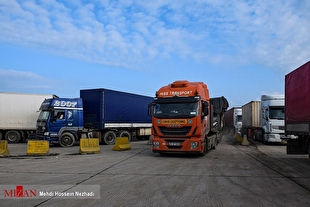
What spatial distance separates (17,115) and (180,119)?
1398 cm

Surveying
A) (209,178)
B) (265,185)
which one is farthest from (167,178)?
(265,185)

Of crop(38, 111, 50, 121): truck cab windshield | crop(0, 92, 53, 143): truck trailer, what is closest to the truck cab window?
crop(38, 111, 50, 121): truck cab windshield

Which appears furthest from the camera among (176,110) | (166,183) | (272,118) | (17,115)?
(17,115)

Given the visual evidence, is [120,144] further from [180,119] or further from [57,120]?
[180,119]

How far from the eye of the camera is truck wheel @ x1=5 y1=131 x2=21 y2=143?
66.1 ft

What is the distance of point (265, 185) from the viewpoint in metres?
6.66

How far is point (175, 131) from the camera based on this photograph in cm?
1181

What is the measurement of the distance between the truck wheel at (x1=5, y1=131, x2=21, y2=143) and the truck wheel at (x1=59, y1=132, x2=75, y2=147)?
510 cm

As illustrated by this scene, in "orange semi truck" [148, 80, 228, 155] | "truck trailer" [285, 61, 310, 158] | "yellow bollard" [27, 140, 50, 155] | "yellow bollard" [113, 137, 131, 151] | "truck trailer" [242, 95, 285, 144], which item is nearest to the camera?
"truck trailer" [285, 61, 310, 158]

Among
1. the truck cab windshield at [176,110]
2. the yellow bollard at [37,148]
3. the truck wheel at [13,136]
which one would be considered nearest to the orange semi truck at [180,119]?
the truck cab windshield at [176,110]

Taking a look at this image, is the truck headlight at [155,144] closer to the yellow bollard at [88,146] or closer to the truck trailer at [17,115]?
the yellow bollard at [88,146]

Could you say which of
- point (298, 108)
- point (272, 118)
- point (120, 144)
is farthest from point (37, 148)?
point (272, 118)

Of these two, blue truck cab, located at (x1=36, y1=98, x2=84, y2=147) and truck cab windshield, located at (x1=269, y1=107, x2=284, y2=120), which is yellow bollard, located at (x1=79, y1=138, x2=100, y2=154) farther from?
truck cab windshield, located at (x1=269, y1=107, x2=284, y2=120)

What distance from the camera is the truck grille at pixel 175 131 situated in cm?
1169
